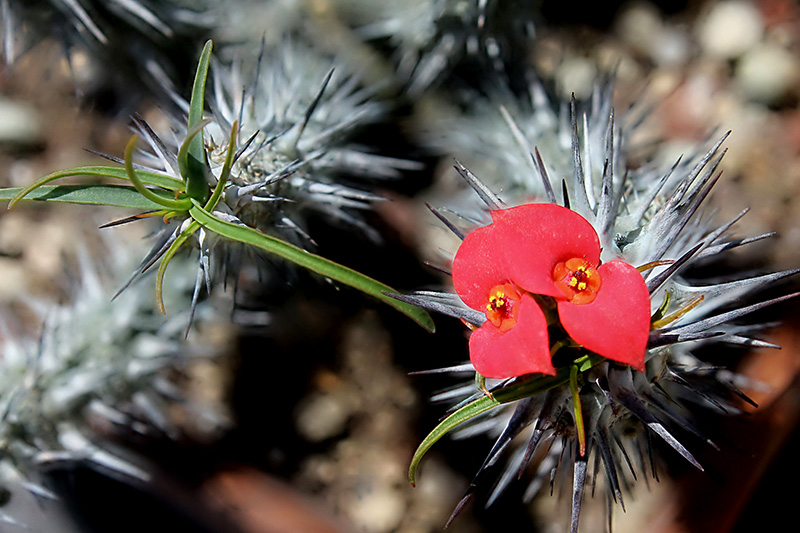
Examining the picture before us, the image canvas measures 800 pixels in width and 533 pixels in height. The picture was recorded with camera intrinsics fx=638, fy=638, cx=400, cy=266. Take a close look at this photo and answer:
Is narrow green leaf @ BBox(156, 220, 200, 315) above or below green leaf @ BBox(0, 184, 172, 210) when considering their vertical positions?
below

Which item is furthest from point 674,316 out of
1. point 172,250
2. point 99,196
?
point 99,196

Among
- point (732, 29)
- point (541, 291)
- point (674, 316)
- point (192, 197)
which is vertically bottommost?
point (674, 316)

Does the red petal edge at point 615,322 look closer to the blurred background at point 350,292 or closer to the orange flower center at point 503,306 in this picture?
the orange flower center at point 503,306

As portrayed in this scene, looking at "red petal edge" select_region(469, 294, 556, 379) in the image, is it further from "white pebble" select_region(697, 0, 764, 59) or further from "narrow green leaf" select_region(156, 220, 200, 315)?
"white pebble" select_region(697, 0, 764, 59)

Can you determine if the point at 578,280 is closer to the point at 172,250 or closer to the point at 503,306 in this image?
the point at 503,306

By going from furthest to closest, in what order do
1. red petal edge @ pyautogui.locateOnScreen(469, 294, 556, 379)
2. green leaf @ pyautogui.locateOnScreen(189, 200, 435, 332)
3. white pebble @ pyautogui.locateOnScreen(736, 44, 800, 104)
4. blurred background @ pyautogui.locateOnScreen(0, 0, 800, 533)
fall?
white pebble @ pyautogui.locateOnScreen(736, 44, 800, 104) → blurred background @ pyautogui.locateOnScreen(0, 0, 800, 533) → green leaf @ pyautogui.locateOnScreen(189, 200, 435, 332) → red petal edge @ pyautogui.locateOnScreen(469, 294, 556, 379)

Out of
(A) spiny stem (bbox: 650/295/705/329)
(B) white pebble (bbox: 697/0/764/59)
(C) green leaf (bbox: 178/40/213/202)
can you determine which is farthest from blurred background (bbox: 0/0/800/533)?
(A) spiny stem (bbox: 650/295/705/329)

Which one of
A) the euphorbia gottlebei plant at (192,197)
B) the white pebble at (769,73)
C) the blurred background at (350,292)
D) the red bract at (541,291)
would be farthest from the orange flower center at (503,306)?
→ the white pebble at (769,73)
